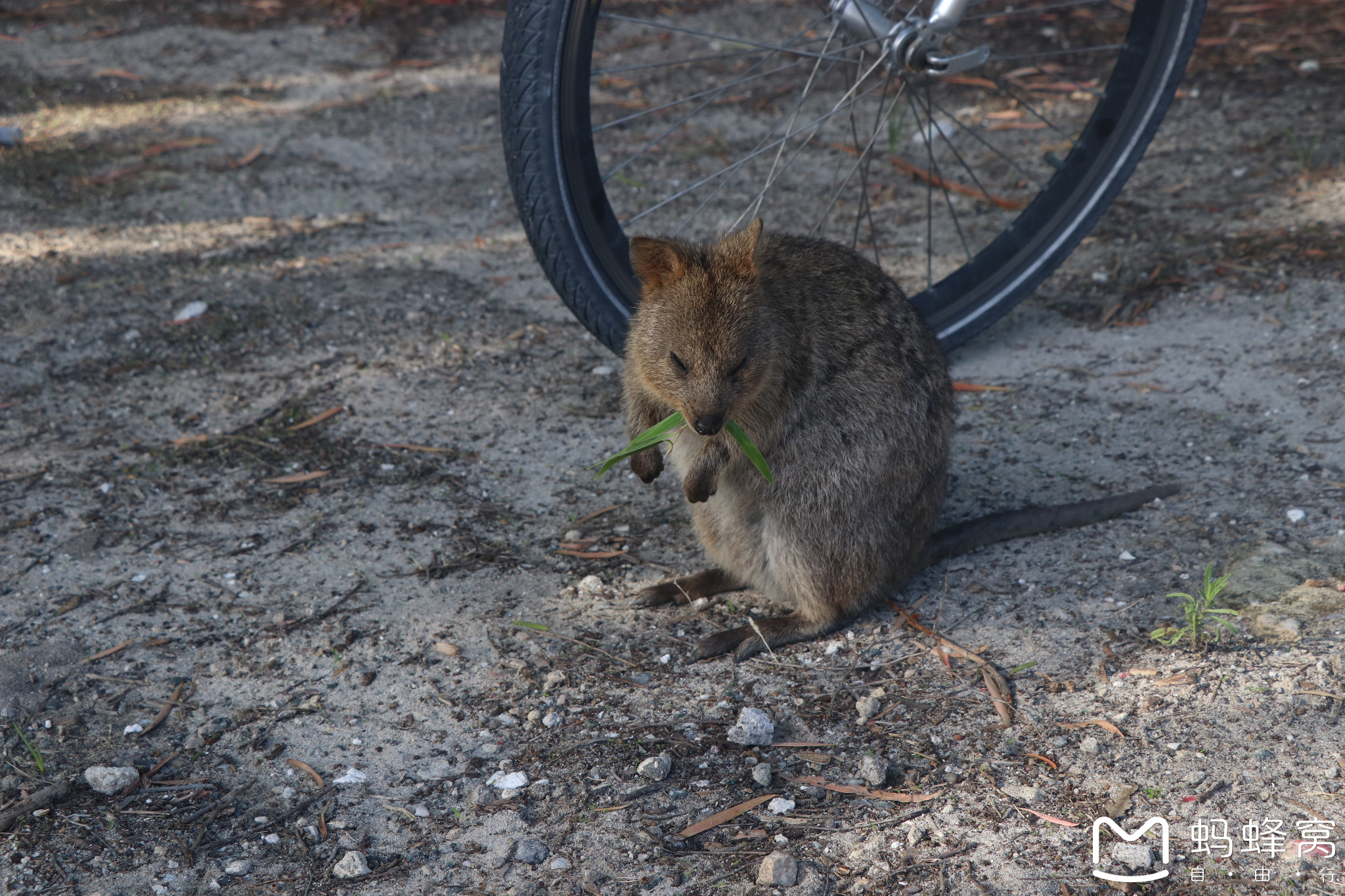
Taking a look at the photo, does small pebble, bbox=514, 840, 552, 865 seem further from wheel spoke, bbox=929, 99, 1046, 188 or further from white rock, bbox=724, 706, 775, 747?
wheel spoke, bbox=929, 99, 1046, 188

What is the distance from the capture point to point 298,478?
3541mm

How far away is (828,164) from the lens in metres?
5.43

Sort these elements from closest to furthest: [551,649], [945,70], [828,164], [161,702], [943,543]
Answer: [161,702] → [551,649] → [943,543] → [945,70] → [828,164]

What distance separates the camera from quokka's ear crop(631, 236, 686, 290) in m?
2.71

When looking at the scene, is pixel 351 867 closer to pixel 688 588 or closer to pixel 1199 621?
pixel 688 588

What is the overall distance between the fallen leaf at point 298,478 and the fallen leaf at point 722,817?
1.83 m

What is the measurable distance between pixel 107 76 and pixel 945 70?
505 centimetres

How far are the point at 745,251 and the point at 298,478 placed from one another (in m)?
1.71

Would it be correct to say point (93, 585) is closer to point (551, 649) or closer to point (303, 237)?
point (551, 649)

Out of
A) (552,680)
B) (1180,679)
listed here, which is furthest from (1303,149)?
(552,680)

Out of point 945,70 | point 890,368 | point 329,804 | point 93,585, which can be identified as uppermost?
point 945,70

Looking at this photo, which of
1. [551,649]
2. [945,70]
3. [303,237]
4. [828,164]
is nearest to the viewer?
[551,649]

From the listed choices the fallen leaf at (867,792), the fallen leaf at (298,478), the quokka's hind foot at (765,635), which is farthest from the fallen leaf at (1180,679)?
the fallen leaf at (298,478)

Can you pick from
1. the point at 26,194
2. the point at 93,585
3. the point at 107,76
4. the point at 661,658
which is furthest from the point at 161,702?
the point at 107,76
